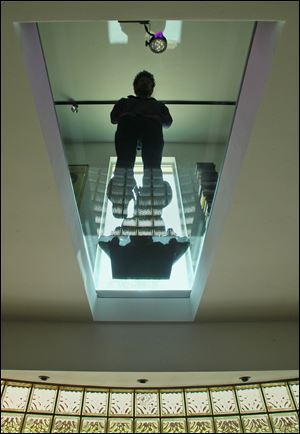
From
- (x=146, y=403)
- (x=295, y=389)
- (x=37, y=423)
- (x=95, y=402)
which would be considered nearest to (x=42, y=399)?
(x=37, y=423)

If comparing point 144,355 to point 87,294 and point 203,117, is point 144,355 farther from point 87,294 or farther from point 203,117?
point 203,117

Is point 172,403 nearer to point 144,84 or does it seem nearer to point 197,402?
point 197,402

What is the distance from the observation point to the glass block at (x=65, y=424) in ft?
7.14

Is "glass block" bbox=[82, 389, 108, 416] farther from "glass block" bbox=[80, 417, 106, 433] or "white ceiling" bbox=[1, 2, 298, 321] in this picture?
"white ceiling" bbox=[1, 2, 298, 321]

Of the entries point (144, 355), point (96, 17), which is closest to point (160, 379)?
point (144, 355)

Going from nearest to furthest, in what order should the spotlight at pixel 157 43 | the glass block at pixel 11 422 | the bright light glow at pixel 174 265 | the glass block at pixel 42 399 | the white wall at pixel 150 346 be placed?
the spotlight at pixel 157 43, the bright light glow at pixel 174 265, the white wall at pixel 150 346, the glass block at pixel 11 422, the glass block at pixel 42 399

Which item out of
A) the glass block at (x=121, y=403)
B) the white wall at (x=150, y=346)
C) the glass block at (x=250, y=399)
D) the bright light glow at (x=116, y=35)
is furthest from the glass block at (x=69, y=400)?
the bright light glow at (x=116, y=35)

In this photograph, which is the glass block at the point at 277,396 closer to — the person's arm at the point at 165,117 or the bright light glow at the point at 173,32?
the person's arm at the point at 165,117

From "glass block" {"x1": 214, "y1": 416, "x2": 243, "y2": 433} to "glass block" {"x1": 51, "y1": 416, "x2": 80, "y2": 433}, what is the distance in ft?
2.95

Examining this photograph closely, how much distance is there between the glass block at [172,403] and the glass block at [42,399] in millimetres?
732

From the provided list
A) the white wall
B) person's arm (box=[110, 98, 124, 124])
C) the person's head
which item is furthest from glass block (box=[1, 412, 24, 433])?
the person's head

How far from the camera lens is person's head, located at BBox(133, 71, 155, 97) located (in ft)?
4.78

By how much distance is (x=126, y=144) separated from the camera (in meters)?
1.52

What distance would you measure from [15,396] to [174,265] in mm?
1454
